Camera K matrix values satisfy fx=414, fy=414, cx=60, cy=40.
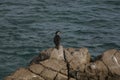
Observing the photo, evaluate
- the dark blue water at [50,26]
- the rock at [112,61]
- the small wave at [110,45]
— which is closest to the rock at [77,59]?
the rock at [112,61]

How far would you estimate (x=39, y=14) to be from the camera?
44.8 metres

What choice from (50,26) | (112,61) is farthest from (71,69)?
(50,26)

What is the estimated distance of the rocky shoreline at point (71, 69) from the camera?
22.7 meters

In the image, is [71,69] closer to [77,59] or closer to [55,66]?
[77,59]

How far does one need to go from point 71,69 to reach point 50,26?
702 inches

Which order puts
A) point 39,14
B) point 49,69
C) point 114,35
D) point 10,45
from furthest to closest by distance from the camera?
point 39,14 < point 114,35 < point 10,45 < point 49,69

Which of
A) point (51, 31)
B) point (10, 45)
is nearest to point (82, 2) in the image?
point (51, 31)

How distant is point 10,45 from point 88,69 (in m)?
13.9

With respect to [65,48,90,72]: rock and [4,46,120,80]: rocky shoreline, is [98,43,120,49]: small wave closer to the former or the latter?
[65,48,90,72]: rock

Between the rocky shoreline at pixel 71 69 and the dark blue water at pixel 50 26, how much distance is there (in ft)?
22.8

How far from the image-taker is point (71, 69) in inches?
907

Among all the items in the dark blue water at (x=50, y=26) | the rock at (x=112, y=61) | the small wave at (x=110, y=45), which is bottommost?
the small wave at (x=110, y=45)

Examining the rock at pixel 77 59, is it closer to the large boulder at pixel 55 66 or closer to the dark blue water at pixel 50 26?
the large boulder at pixel 55 66

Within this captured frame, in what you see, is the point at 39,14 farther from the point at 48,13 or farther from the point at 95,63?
the point at 95,63
